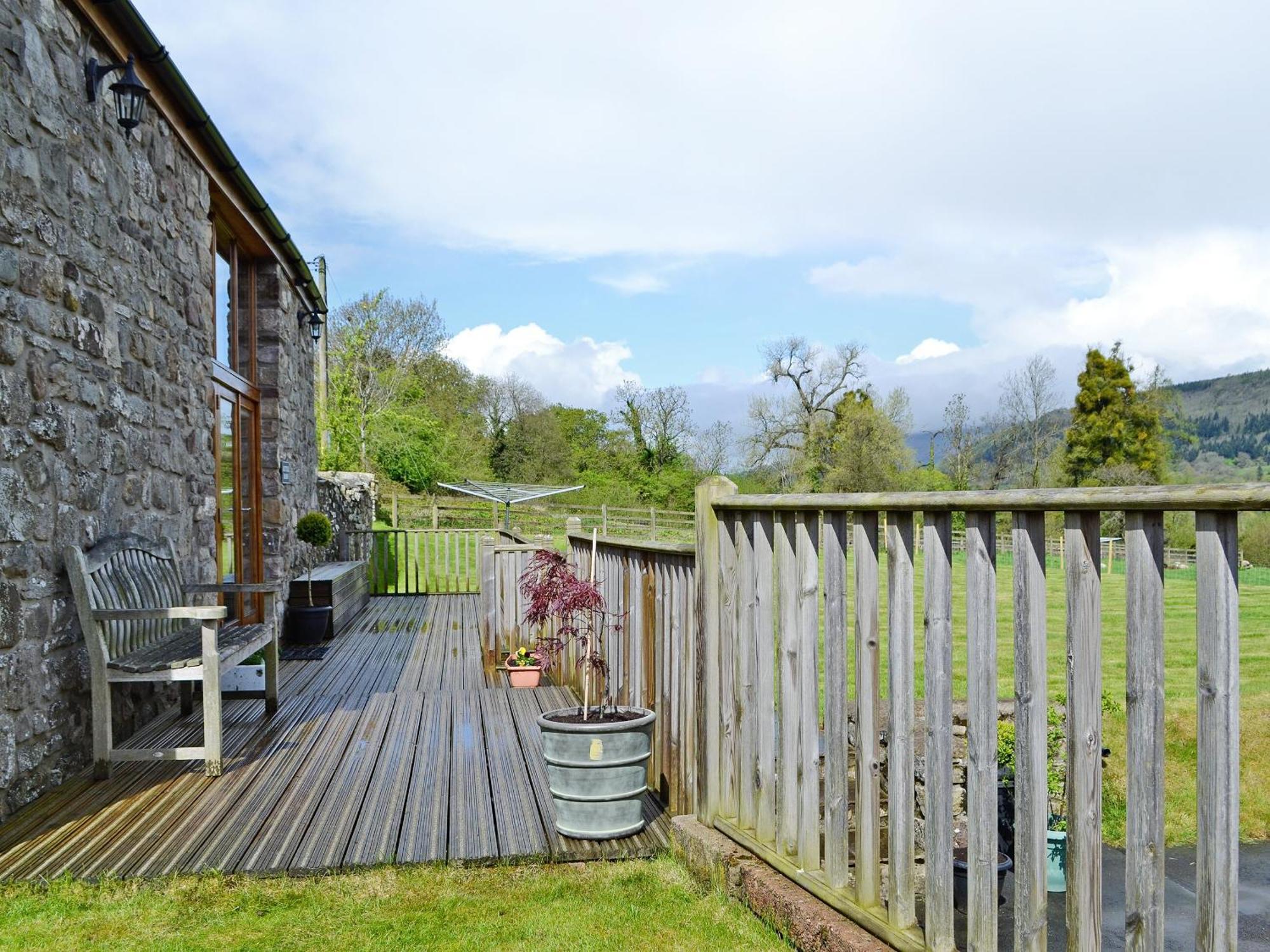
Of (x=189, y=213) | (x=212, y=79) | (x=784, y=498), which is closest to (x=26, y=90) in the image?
(x=189, y=213)

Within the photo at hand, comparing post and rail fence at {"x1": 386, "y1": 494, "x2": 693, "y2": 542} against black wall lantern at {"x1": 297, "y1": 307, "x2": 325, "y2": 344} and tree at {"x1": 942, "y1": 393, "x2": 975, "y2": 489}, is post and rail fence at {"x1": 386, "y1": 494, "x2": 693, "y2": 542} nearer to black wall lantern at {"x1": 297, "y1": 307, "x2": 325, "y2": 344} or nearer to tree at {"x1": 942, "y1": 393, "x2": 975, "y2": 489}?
black wall lantern at {"x1": 297, "y1": 307, "x2": 325, "y2": 344}

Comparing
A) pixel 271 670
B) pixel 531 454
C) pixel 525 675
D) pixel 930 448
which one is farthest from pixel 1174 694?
pixel 930 448

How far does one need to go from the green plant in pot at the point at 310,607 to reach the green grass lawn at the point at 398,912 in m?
5.79

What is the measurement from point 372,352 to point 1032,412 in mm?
22720

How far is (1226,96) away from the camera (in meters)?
12.2

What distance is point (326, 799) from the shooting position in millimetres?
3906

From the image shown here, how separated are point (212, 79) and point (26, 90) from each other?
29.9ft

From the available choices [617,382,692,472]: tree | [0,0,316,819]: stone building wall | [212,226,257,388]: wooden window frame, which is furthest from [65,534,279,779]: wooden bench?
[617,382,692,472]: tree

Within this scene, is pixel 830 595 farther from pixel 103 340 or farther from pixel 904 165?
pixel 904 165

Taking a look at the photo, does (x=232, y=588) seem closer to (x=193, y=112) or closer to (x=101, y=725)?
(x=101, y=725)

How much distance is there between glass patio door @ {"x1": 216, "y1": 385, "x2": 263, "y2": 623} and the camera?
721 cm

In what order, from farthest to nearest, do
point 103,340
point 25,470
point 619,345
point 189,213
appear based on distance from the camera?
1. point 619,345
2. point 189,213
3. point 103,340
4. point 25,470

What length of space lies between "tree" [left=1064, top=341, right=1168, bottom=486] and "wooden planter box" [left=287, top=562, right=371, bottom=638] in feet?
89.6

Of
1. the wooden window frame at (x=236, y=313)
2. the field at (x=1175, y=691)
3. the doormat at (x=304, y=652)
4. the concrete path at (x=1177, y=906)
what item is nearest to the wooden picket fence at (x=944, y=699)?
the field at (x=1175, y=691)
